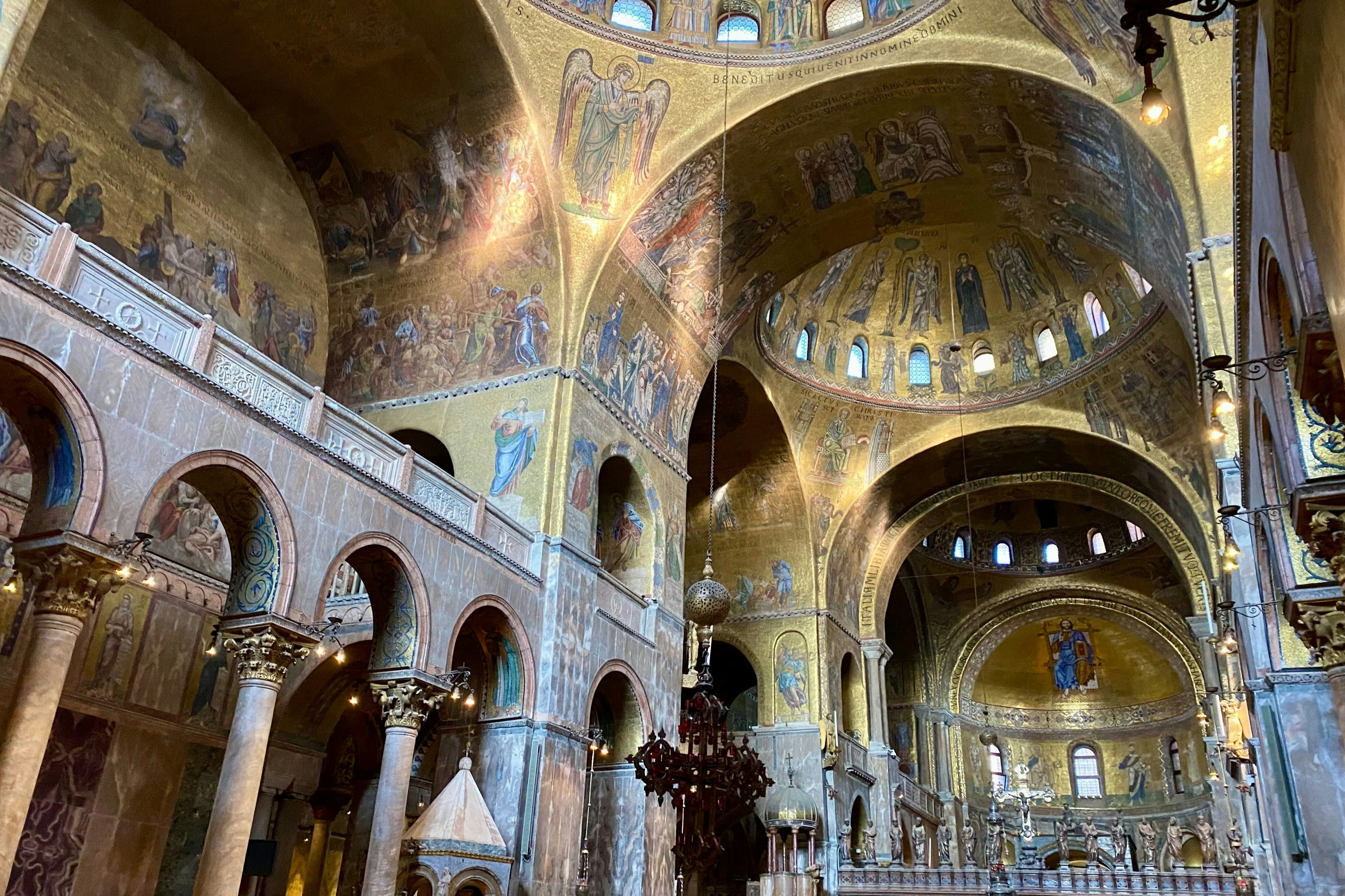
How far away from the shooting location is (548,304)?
49.9 feet

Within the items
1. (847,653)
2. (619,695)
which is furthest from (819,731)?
(619,695)

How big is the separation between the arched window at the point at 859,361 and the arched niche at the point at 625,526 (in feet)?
28.8

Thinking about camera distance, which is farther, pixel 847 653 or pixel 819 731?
pixel 847 653

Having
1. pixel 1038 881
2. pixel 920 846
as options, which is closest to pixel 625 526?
pixel 1038 881

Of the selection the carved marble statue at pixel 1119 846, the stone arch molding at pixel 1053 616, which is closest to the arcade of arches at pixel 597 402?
the carved marble statue at pixel 1119 846

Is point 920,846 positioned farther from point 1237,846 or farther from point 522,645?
point 522,645

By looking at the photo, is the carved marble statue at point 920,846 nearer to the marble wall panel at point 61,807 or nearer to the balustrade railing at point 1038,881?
the balustrade railing at point 1038,881

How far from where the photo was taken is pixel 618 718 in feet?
49.1

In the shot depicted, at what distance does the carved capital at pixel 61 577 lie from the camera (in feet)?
25.2

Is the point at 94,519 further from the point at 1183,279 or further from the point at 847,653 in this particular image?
the point at 847,653

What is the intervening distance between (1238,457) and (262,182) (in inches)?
536

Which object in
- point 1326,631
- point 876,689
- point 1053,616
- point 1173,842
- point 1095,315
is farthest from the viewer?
point 1053,616

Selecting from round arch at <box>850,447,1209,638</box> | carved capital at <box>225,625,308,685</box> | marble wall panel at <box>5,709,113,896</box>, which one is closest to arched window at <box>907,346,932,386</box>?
round arch at <box>850,447,1209,638</box>

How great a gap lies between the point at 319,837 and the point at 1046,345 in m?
17.4
